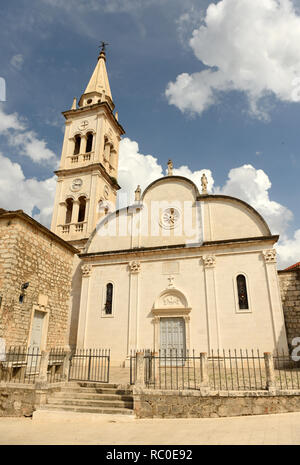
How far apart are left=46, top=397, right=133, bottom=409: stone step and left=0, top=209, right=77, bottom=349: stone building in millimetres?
4156

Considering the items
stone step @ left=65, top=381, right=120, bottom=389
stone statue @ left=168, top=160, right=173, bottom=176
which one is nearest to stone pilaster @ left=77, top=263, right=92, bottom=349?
stone step @ left=65, top=381, right=120, bottom=389

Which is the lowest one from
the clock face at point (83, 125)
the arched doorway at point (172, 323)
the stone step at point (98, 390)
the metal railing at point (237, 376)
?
the stone step at point (98, 390)

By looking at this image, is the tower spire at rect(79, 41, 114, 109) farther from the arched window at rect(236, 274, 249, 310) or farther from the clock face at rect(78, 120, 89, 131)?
the arched window at rect(236, 274, 249, 310)

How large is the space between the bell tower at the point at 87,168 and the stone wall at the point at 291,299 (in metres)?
13.2

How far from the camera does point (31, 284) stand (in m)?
14.5

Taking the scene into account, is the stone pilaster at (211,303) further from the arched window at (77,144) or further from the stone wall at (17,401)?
the arched window at (77,144)

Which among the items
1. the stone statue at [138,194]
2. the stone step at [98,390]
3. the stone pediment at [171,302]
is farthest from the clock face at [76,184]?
the stone step at [98,390]

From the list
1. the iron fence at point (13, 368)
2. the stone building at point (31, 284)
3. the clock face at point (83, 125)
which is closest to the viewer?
the iron fence at point (13, 368)

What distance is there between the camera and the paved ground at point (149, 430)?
6.34 metres

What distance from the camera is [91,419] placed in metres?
8.37

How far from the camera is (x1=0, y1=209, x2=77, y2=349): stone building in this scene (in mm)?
12969

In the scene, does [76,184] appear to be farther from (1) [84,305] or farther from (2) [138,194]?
(1) [84,305]
